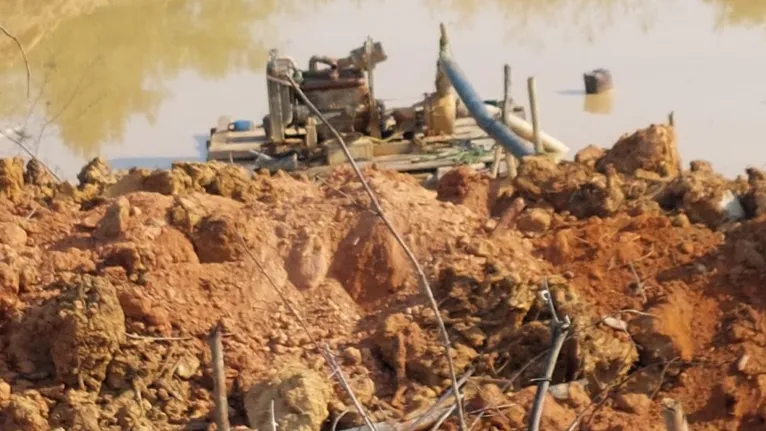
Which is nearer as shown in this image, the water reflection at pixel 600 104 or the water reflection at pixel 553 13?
the water reflection at pixel 600 104

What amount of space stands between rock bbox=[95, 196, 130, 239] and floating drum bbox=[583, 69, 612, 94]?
32.1ft

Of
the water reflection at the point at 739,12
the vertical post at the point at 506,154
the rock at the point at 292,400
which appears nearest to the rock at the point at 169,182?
the rock at the point at 292,400

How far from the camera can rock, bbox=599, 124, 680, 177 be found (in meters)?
7.05

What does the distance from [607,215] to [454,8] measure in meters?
14.4

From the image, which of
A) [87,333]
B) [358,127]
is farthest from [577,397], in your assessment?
[358,127]

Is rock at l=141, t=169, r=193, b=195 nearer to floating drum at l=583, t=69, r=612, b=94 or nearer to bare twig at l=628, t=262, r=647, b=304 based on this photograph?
bare twig at l=628, t=262, r=647, b=304

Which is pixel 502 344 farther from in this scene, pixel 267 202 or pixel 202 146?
pixel 202 146

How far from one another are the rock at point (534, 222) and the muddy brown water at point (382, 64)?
6.75 metres

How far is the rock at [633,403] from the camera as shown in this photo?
519 cm

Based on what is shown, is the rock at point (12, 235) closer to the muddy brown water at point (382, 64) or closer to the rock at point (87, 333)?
the rock at point (87, 333)

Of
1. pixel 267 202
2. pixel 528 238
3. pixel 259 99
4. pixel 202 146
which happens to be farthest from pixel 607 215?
pixel 259 99

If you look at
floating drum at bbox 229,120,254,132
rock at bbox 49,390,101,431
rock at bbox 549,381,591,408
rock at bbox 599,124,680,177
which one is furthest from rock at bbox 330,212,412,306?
floating drum at bbox 229,120,254,132

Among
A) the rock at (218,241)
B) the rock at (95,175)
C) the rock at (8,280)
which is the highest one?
the rock at (95,175)

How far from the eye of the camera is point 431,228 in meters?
5.98
